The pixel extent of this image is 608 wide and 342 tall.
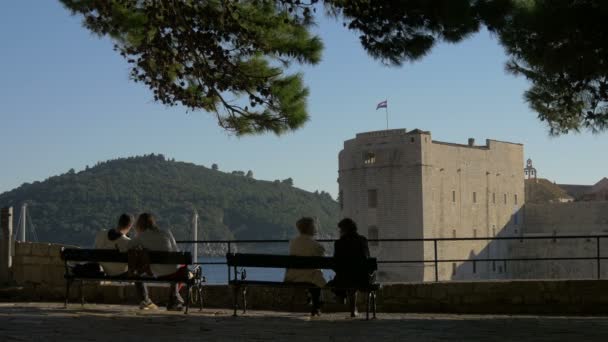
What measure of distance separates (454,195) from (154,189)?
57.6m

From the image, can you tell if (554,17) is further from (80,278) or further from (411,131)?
(411,131)

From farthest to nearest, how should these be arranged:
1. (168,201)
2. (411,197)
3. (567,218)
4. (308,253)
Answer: (168,201)
(567,218)
(411,197)
(308,253)

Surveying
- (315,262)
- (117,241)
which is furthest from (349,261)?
(117,241)

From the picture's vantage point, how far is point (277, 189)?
384 feet

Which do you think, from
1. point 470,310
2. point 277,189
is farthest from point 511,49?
point 277,189

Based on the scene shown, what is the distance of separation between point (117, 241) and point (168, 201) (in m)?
94.3

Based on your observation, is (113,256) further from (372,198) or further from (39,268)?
(372,198)

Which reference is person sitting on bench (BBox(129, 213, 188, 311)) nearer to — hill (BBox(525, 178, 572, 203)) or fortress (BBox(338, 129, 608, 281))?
fortress (BBox(338, 129, 608, 281))

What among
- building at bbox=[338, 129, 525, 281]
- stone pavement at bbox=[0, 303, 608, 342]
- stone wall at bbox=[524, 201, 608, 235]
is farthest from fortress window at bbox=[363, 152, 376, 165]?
stone pavement at bbox=[0, 303, 608, 342]

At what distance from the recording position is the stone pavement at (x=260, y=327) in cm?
539

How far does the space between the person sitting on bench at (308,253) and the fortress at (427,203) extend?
39974 mm

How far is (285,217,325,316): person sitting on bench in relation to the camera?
22.8ft

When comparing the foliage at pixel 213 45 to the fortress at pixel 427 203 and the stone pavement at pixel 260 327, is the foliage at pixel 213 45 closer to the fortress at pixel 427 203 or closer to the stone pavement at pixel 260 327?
the stone pavement at pixel 260 327

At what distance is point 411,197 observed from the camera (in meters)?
48.3
